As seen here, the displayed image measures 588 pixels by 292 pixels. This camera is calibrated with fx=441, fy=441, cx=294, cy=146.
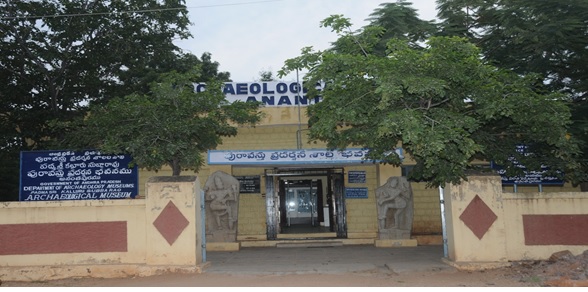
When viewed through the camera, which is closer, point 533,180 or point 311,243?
point 533,180

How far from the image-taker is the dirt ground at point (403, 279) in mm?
7914

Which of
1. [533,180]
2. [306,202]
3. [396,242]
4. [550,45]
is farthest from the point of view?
[306,202]

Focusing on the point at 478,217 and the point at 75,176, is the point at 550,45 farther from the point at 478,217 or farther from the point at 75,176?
the point at 75,176

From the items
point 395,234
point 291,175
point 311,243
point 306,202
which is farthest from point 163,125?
point 306,202

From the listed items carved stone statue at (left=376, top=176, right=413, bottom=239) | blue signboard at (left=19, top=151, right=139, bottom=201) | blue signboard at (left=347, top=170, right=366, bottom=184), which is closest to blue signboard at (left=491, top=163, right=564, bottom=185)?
carved stone statue at (left=376, top=176, right=413, bottom=239)

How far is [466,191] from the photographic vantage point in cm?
963

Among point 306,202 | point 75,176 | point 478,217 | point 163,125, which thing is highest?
point 163,125

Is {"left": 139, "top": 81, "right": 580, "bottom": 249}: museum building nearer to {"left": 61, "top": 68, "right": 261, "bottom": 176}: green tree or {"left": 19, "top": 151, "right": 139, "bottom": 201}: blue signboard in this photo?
{"left": 19, "top": 151, "right": 139, "bottom": 201}: blue signboard

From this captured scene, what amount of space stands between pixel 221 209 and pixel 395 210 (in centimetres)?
542

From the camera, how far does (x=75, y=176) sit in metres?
13.8

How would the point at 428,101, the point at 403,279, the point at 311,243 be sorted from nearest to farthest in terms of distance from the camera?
1. the point at 403,279
2. the point at 428,101
3. the point at 311,243

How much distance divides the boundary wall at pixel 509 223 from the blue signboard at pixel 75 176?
9693mm

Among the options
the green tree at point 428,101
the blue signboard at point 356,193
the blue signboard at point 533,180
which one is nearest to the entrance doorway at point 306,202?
the blue signboard at point 356,193

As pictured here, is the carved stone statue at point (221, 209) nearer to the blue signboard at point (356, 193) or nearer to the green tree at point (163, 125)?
the green tree at point (163, 125)
